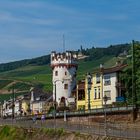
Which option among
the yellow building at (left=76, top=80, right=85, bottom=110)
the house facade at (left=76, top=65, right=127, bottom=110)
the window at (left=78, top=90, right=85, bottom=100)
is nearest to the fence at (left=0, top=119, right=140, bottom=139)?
the house facade at (left=76, top=65, right=127, bottom=110)

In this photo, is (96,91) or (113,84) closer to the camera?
(113,84)

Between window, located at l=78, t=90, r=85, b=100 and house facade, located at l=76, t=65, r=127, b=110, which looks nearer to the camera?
house facade, located at l=76, t=65, r=127, b=110

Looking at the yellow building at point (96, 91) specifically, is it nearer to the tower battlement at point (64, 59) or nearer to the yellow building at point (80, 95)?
the yellow building at point (80, 95)

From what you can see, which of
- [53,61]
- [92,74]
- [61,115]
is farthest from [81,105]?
[61,115]

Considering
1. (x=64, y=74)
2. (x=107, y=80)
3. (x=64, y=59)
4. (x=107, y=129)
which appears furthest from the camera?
(x=64, y=74)

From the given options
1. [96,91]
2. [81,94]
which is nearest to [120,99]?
[96,91]

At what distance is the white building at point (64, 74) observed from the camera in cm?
13900

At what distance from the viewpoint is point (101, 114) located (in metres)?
84.2

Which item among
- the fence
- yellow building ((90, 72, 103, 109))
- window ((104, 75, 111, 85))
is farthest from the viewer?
yellow building ((90, 72, 103, 109))

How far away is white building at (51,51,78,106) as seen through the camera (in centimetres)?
13900

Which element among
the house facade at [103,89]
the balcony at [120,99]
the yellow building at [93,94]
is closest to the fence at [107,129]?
the balcony at [120,99]

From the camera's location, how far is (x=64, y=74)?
13900 cm

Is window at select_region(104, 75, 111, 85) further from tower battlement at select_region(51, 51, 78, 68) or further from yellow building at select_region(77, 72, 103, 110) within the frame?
tower battlement at select_region(51, 51, 78, 68)

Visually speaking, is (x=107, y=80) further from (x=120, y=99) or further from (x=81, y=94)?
(x=81, y=94)
